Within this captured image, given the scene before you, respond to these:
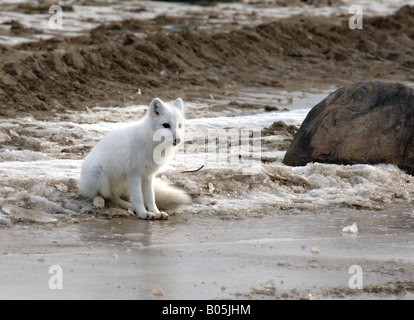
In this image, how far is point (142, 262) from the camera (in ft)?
16.2

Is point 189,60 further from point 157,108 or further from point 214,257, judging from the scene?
point 214,257

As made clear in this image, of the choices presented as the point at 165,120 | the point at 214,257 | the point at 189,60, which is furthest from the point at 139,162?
the point at 189,60

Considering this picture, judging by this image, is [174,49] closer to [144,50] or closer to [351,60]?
[144,50]

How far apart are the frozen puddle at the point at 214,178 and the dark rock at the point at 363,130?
197mm

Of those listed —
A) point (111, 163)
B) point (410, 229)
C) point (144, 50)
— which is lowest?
point (410, 229)

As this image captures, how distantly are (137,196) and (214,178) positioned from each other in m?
1.08

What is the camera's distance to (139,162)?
632 cm

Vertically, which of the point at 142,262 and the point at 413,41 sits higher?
the point at 413,41

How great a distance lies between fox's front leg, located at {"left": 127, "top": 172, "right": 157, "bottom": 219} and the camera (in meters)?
6.29

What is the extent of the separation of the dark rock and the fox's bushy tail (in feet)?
5.87

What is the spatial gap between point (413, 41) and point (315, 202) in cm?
1111

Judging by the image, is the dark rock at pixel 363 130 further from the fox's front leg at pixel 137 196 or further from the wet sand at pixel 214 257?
the fox's front leg at pixel 137 196

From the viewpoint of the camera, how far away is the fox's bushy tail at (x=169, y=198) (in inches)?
259
